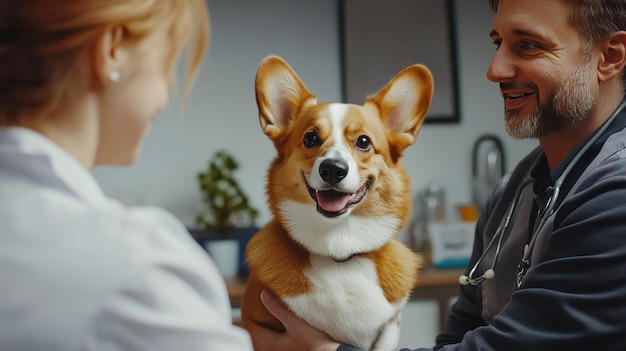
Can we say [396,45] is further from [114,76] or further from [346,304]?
[114,76]

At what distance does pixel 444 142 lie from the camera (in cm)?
323

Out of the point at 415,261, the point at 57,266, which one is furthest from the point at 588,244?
the point at 57,266

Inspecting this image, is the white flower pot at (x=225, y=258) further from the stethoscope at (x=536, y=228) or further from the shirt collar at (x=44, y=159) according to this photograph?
the shirt collar at (x=44, y=159)

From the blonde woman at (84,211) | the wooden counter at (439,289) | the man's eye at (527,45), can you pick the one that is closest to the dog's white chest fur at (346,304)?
the blonde woman at (84,211)

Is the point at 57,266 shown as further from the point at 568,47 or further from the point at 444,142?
the point at 444,142

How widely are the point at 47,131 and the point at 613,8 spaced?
3.82 feet

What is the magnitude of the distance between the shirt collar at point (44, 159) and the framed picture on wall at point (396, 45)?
2.03 meters

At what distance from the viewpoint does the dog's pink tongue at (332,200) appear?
994mm

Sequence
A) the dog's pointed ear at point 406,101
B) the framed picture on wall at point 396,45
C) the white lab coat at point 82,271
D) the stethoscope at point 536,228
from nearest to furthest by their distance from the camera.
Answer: the white lab coat at point 82,271 < the dog's pointed ear at point 406,101 < the stethoscope at point 536,228 < the framed picture on wall at point 396,45

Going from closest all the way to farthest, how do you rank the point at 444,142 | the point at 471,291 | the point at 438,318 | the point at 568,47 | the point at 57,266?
the point at 57,266, the point at 568,47, the point at 471,291, the point at 438,318, the point at 444,142

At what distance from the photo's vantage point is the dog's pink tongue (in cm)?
99

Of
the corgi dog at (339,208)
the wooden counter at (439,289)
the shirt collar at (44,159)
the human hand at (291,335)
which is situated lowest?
the wooden counter at (439,289)

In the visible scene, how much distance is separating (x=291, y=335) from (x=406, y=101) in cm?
44

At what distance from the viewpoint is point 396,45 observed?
2.85 m
